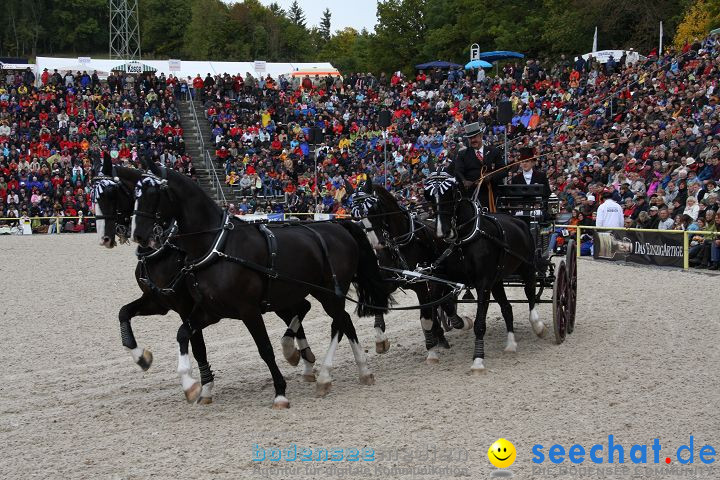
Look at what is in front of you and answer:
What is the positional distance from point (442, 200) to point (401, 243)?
2.37 ft

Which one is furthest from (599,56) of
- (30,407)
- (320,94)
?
(30,407)

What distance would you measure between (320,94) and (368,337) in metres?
28.7

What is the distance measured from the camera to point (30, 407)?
7250mm

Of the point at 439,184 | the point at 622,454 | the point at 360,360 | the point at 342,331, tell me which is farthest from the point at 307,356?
the point at 622,454

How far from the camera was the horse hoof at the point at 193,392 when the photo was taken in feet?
23.7

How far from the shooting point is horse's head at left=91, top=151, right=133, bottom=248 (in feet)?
23.1

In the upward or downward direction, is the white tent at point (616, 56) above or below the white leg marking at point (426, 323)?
above

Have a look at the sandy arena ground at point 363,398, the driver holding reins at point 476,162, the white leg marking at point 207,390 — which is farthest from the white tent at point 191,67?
the white leg marking at point 207,390

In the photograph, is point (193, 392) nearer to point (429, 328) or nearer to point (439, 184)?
point (429, 328)

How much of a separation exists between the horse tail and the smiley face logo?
2.82m

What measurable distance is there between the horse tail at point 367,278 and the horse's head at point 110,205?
7.25 feet

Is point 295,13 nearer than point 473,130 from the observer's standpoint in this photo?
No

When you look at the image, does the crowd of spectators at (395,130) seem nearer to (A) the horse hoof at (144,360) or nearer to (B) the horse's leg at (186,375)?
(A) the horse hoof at (144,360)

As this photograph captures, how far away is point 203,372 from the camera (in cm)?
751
